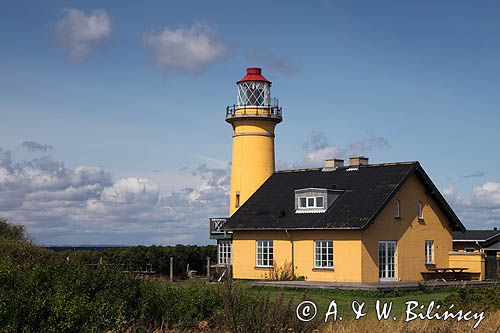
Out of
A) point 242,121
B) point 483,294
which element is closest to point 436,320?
point 483,294

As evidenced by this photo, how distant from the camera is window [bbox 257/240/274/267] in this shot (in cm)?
3532

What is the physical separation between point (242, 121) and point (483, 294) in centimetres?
2299

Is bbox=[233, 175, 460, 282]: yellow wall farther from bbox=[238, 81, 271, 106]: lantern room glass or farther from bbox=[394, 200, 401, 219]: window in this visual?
bbox=[238, 81, 271, 106]: lantern room glass

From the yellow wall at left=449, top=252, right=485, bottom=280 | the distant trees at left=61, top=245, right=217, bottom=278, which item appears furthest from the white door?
the distant trees at left=61, top=245, right=217, bottom=278

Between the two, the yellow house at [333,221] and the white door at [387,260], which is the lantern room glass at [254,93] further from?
the white door at [387,260]

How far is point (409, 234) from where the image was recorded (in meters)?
34.5

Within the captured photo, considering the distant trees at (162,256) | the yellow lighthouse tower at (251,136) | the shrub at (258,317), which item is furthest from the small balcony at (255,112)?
the shrub at (258,317)

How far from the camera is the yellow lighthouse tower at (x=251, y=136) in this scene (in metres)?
39.9

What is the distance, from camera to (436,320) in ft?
48.1

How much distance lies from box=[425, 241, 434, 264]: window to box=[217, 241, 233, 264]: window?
9609 mm

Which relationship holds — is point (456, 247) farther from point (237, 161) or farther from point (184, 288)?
point (184, 288)

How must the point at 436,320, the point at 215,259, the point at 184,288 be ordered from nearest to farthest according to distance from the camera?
the point at 436,320
the point at 184,288
the point at 215,259

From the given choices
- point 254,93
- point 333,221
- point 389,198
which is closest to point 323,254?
point 333,221

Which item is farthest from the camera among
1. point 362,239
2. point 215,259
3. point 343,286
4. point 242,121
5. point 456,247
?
point 456,247
